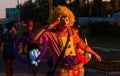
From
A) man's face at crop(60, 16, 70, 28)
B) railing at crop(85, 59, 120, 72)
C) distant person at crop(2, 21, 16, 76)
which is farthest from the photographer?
railing at crop(85, 59, 120, 72)

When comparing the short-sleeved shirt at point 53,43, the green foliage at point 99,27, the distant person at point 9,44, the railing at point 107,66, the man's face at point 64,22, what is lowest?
the green foliage at point 99,27

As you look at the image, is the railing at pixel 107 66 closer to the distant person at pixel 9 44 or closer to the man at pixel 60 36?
the distant person at pixel 9 44

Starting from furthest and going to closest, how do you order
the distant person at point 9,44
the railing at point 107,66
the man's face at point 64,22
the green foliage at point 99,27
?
the green foliage at point 99,27 → the railing at point 107,66 → the distant person at point 9,44 → the man's face at point 64,22

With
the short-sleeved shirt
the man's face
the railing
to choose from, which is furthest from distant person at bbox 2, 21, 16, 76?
the man's face

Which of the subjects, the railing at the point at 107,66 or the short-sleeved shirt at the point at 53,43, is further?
the railing at the point at 107,66

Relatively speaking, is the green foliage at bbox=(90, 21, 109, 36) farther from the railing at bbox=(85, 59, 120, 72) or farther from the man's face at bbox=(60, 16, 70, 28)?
the man's face at bbox=(60, 16, 70, 28)

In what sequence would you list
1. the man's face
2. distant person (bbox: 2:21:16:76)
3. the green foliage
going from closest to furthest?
the man's face → distant person (bbox: 2:21:16:76) → the green foliage

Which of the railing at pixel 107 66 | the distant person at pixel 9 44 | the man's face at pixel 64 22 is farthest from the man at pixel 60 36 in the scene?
the railing at pixel 107 66

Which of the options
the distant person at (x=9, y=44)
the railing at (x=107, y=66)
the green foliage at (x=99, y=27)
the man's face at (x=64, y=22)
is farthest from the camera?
the green foliage at (x=99, y=27)

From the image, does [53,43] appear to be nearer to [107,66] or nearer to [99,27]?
[107,66]

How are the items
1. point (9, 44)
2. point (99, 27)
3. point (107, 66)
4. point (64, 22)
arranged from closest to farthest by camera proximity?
point (64, 22) → point (9, 44) → point (107, 66) → point (99, 27)

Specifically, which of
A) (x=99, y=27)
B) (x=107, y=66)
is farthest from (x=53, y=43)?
(x=99, y=27)

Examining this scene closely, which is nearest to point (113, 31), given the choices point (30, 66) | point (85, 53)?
point (30, 66)

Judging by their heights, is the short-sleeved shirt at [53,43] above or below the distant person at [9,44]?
above
